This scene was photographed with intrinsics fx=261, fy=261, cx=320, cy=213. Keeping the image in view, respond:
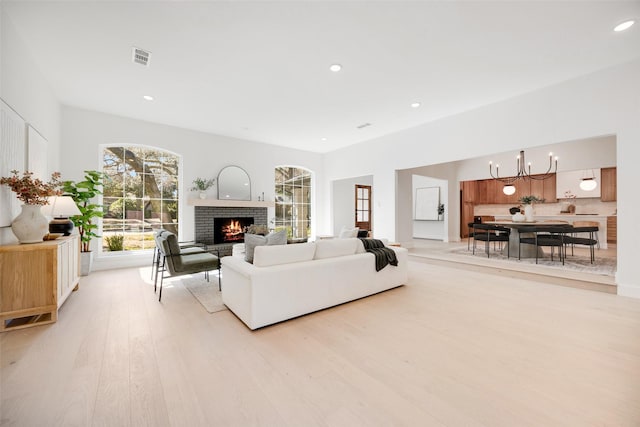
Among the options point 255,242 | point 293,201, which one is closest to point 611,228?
point 293,201

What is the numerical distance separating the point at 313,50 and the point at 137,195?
457 centimetres

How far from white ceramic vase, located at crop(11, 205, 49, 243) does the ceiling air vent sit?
1.94 metres

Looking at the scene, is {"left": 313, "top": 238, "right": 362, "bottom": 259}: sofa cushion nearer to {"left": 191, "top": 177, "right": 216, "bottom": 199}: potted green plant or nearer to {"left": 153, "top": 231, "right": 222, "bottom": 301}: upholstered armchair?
{"left": 153, "top": 231, "right": 222, "bottom": 301}: upholstered armchair

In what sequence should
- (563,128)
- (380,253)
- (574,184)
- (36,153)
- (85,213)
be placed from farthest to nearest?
1. (574,184)
2. (85,213)
3. (563,128)
4. (380,253)
5. (36,153)

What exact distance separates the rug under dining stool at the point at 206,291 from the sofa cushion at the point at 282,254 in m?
0.87

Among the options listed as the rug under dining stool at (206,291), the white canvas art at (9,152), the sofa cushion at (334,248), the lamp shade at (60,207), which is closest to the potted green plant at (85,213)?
the lamp shade at (60,207)

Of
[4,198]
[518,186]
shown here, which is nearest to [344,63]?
[4,198]

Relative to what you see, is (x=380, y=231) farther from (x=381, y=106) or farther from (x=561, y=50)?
(x=561, y=50)

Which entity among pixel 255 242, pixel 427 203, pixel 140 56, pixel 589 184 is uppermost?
pixel 140 56

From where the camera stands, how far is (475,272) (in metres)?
4.62

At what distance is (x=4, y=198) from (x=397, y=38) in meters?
4.25

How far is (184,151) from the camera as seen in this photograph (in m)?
5.73

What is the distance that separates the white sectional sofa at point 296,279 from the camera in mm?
2469

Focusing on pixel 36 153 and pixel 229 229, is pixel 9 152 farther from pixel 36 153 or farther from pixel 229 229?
pixel 229 229
